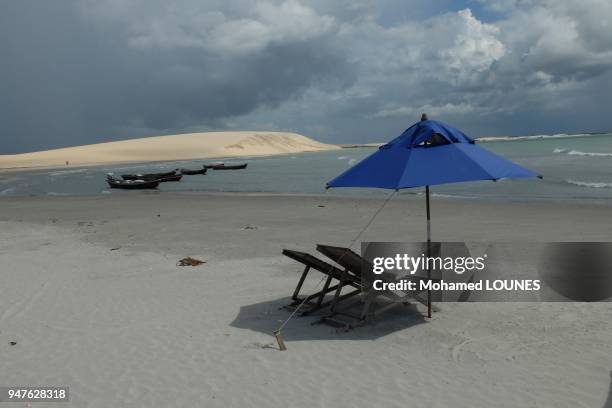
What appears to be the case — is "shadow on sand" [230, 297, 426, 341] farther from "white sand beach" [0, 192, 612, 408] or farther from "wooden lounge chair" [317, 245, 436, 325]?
"wooden lounge chair" [317, 245, 436, 325]

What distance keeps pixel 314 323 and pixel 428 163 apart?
8.20 ft

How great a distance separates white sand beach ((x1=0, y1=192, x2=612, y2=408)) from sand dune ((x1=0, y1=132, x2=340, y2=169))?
322 ft

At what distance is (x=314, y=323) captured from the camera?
652 centimetres

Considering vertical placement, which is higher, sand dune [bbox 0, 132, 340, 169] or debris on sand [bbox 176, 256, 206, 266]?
sand dune [bbox 0, 132, 340, 169]

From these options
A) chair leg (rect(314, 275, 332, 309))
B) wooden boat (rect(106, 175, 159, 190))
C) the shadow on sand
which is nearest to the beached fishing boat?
wooden boat (rect(106, 175, 159, 190))

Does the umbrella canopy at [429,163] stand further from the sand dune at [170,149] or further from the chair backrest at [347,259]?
the sand dune at [170,149]

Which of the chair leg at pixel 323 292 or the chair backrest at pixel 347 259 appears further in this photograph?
the chair leg at pixel 323 292

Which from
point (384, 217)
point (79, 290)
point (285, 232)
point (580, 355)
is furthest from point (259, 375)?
point (384, 217)

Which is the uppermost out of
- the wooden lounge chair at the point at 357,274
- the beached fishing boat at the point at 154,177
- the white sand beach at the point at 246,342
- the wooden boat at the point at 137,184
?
the beached fishing boat at the point at 154,177

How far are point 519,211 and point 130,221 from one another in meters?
13.1

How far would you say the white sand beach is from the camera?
15.1 feet

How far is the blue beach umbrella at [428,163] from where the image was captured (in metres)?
5.54

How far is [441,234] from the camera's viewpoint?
1307cm

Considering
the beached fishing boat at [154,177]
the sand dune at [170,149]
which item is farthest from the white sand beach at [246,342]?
the sand dune at [170,149]
